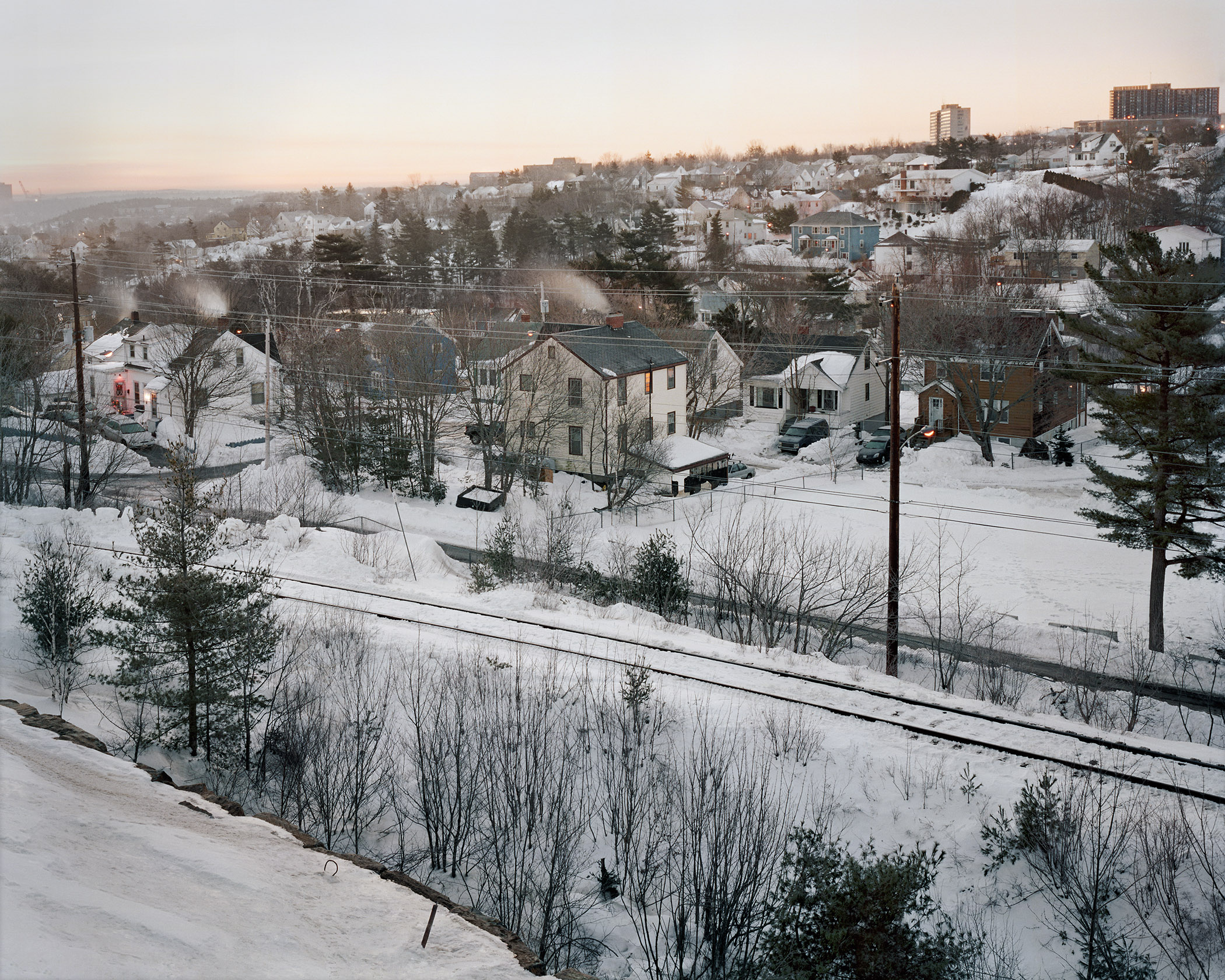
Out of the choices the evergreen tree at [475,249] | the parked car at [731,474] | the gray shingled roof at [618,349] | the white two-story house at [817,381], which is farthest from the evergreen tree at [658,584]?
the evergreen tree at [475,249]

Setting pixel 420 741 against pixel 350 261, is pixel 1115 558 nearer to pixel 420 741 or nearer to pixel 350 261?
pixel 420 741

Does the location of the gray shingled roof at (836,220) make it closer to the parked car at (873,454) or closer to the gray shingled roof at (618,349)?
the parked car at (873,454)

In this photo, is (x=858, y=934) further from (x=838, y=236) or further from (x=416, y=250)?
(x=838, y=236)

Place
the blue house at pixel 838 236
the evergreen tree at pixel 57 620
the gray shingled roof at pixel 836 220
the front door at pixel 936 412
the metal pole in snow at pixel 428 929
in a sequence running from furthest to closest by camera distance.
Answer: the gray shingled roof at pixel 836 220
the blue house at pixel 838 236
the front door at pixel 936 412
the evergreen tree at pixel 57 620
the metal pole in snow at pixel 428 929

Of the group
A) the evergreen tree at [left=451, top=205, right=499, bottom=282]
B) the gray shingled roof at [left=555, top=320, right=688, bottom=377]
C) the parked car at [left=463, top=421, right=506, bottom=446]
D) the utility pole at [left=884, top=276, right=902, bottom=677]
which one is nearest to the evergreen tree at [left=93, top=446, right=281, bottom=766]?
the utility pole at [left=884, top=276, right=902, bottom=677]

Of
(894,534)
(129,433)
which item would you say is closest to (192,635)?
(894,534)
